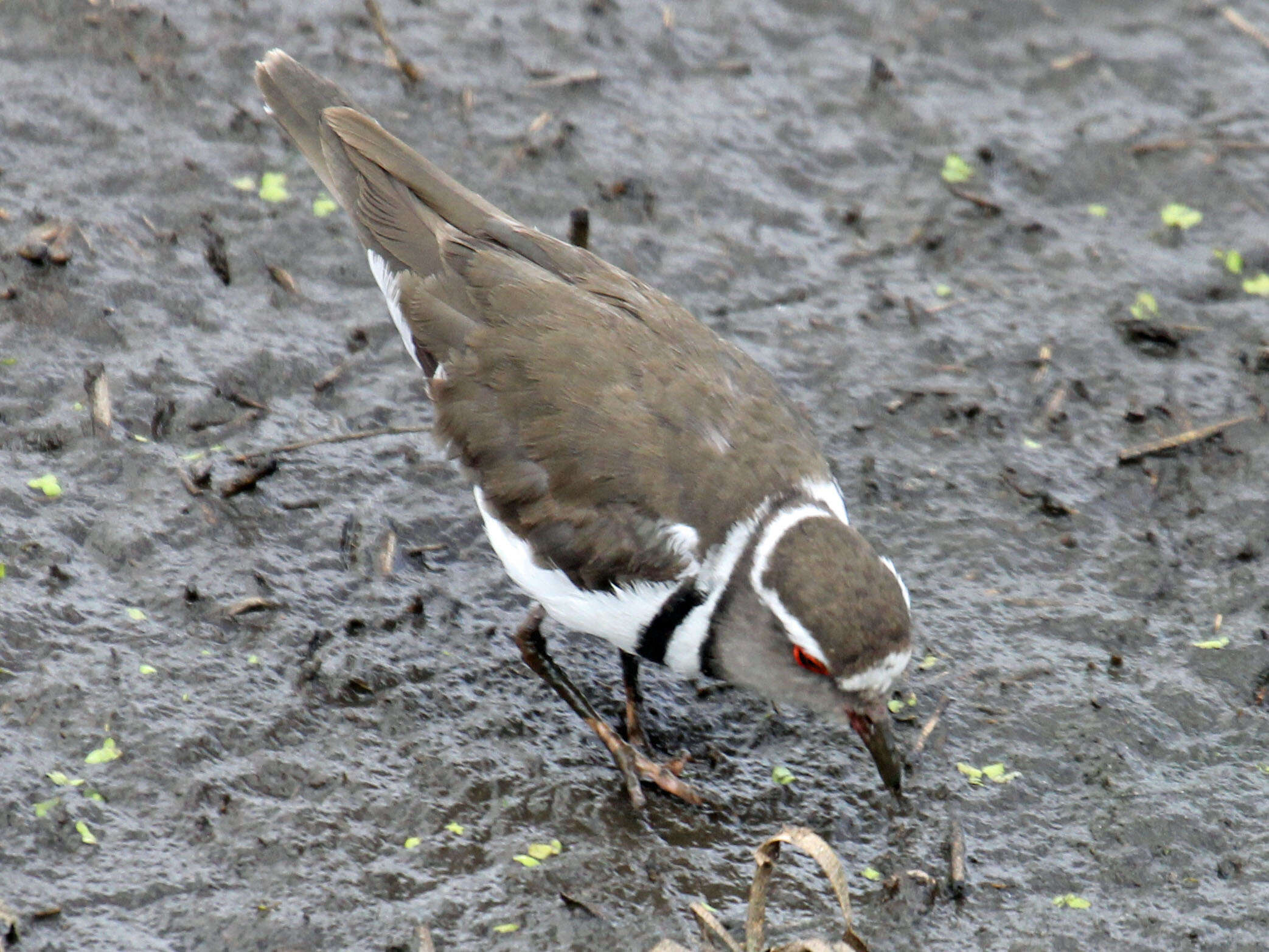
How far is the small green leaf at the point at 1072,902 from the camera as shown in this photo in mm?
5184

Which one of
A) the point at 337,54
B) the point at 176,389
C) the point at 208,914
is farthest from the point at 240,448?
the point at 337,54

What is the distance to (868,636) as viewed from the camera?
4.94 metres

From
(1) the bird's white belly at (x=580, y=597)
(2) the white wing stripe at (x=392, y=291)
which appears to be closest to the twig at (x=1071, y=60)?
(2) the white wing stripe at (x=392, y=291)

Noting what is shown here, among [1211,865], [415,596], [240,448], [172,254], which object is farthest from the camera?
[172,254]

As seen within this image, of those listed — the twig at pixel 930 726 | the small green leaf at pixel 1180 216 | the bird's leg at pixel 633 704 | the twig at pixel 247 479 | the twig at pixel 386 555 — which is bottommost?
the twig at pixel 930 726

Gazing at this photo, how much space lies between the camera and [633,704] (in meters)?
5.77

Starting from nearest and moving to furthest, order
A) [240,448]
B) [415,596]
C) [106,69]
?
[415,596], [240,448], [106,69]

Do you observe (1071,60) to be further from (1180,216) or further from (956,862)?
(956,862)

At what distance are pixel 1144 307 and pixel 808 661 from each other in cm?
375

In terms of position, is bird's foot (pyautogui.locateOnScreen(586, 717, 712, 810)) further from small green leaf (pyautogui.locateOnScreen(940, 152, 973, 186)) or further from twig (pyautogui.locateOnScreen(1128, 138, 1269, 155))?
A: twig (pyautogui.locateOnScreen(1128, 138, 1269, 155))

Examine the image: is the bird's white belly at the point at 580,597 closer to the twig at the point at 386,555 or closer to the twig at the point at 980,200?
the twig at the point at 386,555

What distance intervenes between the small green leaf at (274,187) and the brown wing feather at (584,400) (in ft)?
5.68

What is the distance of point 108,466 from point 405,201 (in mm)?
1665

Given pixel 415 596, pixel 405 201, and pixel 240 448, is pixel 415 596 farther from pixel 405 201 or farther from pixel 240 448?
pixel 405 201
